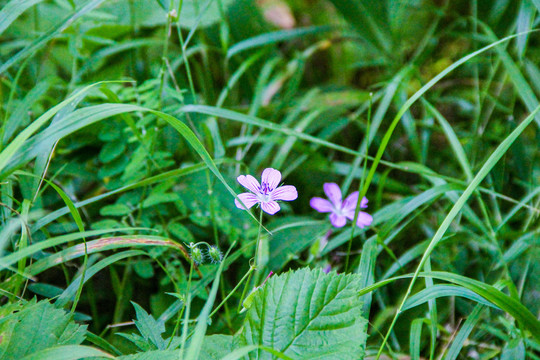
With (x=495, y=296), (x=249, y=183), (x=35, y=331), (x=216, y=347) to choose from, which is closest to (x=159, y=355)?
(x=216, y=347)

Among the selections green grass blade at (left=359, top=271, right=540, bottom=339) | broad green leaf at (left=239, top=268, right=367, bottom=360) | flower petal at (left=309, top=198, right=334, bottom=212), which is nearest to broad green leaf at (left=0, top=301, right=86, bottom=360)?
broad green leaf at (left=239, top=268, right=367, bottom=360)

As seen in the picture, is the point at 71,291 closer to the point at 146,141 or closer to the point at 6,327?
the point at 6,327

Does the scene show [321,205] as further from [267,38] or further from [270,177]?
[267,38]

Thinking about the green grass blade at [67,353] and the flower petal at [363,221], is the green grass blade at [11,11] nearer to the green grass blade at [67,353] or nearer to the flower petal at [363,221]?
the green grass blade at [67,353]

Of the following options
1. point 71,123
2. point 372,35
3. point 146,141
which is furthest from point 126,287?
point 372,35

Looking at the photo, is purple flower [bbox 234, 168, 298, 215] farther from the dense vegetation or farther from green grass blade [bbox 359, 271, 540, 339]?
green grass blade [bbox 359, 271, 540, 339]

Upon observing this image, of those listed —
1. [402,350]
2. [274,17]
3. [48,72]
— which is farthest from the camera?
[274,17]

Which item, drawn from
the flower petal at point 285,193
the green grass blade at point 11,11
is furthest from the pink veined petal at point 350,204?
the green grass blade at point 11,11
